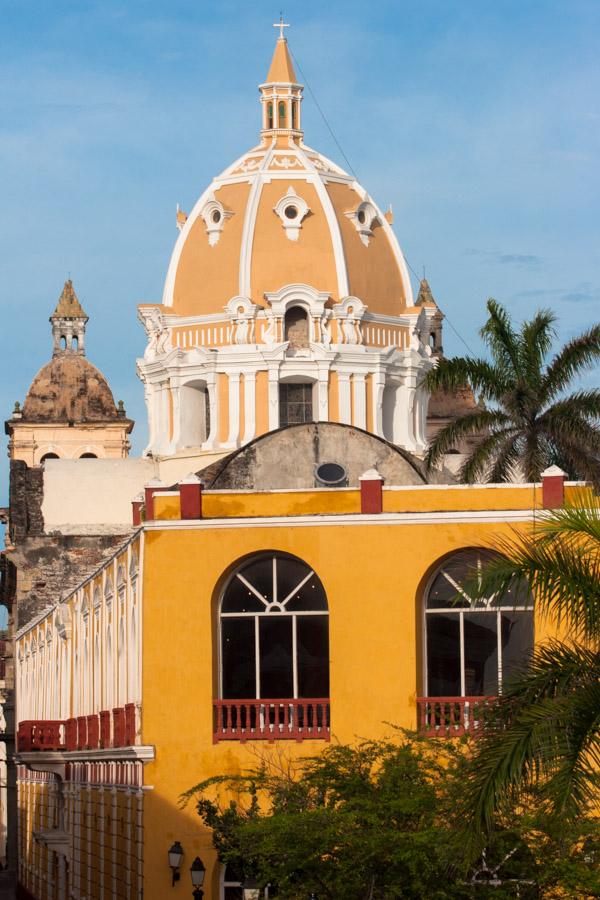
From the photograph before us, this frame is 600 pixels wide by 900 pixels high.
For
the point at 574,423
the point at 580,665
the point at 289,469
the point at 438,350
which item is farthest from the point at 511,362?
the point at 438,350

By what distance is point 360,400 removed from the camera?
229 feet

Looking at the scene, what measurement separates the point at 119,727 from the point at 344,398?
27935 mm

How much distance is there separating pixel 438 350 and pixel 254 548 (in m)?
58.9

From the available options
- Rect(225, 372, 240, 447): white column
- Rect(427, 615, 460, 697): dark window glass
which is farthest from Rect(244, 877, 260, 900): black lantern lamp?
Rect(225, 372, 240, 447): white column

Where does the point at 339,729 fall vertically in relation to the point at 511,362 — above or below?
below

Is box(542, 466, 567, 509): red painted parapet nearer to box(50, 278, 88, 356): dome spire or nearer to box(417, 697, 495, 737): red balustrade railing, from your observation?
box(417, 697, 495, 737): red balustrade railing

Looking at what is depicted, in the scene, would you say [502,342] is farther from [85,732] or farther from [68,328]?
[68,328]

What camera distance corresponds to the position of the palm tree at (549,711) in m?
24.0

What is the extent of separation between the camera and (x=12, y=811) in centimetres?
8544

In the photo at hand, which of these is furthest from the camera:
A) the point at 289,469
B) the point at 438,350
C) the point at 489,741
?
the point at 438,350

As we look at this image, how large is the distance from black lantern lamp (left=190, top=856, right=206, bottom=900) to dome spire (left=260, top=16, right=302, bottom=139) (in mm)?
38844

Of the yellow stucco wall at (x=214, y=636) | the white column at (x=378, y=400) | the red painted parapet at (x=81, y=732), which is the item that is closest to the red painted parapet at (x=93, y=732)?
the red painted parapet at (x=81, y=732)

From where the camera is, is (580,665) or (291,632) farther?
(291,632)

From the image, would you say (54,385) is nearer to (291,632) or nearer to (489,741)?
(291,632)
